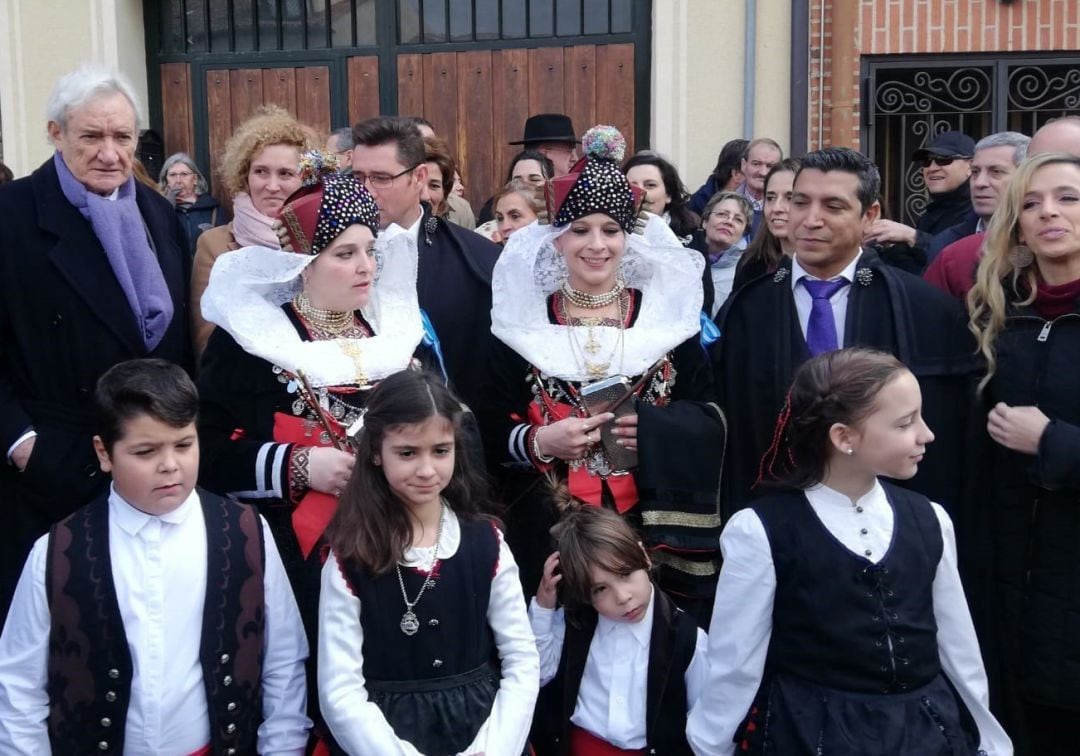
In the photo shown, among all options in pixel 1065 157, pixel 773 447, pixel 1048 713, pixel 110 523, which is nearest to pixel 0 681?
pixel 110 523

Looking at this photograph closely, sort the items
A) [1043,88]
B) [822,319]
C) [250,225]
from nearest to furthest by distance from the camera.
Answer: [822,319] → [250,225] → [1043,88]

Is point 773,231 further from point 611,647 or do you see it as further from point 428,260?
point 611,647

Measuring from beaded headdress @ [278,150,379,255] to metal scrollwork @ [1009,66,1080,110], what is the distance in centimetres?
481

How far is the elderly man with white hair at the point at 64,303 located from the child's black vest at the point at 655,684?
1.38 metres

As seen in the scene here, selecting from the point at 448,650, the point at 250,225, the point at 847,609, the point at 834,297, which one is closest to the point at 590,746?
the point at 448,650

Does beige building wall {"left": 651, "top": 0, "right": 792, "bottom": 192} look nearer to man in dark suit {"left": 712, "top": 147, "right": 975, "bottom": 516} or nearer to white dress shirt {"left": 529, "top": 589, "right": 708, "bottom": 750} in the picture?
man in dark suit {"left": 712, "top": 147, "right": 975, "bottom": 516}

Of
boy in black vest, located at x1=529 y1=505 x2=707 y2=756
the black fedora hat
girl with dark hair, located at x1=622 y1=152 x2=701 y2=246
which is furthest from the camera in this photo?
the black fedora hat

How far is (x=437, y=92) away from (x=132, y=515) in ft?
17.0

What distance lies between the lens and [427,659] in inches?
112

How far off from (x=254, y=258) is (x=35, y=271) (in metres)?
0.65

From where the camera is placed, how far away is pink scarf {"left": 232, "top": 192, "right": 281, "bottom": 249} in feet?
13.3

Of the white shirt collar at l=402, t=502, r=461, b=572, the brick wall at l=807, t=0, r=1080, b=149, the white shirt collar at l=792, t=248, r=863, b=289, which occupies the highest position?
the brick wall at l=807, t=0, r=1080, b=149

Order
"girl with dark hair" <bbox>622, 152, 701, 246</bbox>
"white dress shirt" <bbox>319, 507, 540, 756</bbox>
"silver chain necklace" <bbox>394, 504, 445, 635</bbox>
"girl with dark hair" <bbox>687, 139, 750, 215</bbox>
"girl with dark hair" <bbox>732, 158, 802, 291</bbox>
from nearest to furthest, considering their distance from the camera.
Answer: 1. "white dress shirt" <bbox>319, 507, 540, 756</bbox>
2. "silver chain necklace" <bbox>394, 504, 445, 635</bbox>
3. "girl with dark hair" <bbox>732, 158, 802, 291</bbox>
4. "girl with dark hair" <bbox>622, 152, 701, 246</bbox>
5. "girl with dark hair" <bbox>687, 139, 750, 215</bbox>

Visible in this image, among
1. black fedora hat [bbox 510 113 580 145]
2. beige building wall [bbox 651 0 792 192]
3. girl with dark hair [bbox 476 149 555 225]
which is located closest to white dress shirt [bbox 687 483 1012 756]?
girl with dark hair [bbox 476 149 555 225]
